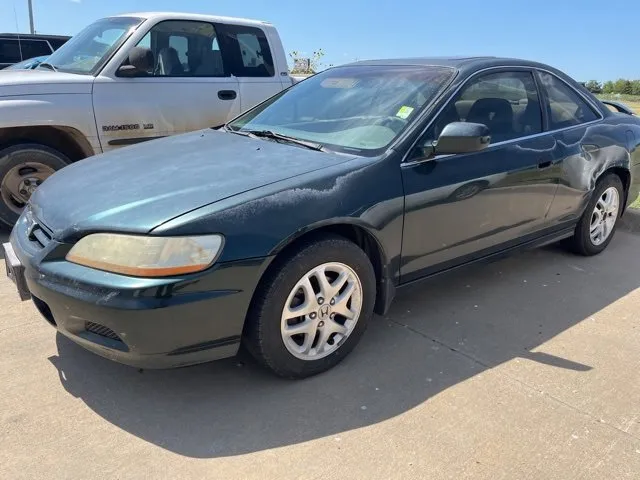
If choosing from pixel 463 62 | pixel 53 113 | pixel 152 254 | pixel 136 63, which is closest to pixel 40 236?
pixel 152 254

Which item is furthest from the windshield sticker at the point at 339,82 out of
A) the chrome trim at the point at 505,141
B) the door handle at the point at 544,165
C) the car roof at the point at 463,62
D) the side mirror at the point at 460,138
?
the door handle at the point at 544,165

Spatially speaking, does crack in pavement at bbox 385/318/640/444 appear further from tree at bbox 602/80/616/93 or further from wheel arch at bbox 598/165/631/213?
tree at bbox 602/80/616/93

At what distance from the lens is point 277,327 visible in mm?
2518

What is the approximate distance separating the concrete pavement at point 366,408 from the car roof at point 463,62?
1.57m

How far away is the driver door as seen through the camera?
9.93 ft

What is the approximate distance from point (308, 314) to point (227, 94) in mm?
3507

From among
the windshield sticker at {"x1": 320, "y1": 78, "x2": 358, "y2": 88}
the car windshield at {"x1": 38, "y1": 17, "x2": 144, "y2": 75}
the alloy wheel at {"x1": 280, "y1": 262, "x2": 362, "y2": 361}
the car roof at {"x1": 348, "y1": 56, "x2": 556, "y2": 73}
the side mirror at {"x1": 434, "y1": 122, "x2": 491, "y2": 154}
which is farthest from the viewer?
the car windshield at {"x1": 38, "y1": 17, "x2": 144, "y2": 75}

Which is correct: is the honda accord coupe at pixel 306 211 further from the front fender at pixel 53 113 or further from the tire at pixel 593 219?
the front fender at pixel 53 113

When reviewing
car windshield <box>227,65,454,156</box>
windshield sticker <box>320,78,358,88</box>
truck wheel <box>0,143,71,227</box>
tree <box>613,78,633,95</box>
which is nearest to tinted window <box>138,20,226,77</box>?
truck wheel <box>0,143,71,227</box>

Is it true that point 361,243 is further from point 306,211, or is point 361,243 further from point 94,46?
point 94,46

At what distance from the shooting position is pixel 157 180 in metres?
2.65

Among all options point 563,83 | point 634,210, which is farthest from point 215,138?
point 634,210

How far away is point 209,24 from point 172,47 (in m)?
0.45

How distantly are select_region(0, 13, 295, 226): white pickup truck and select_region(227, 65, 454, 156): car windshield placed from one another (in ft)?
5.17
